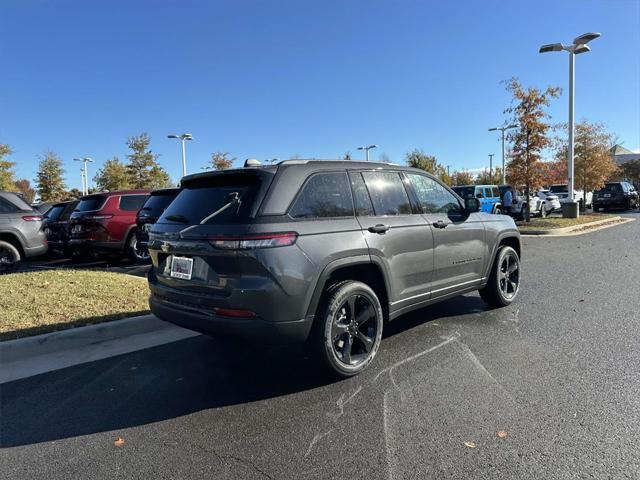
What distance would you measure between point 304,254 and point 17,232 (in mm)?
7778

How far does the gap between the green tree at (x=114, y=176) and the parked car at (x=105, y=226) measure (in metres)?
35.3

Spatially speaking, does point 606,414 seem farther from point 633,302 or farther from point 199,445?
point 633,302

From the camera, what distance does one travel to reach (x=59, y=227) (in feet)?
39.4

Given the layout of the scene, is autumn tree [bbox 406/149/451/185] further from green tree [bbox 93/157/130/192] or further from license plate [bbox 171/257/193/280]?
license plate [bbox 171/257/193/280]

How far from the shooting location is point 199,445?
3049mm

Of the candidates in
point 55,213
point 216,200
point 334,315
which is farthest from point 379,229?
point 55,213

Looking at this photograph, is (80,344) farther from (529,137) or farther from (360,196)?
(529,137)

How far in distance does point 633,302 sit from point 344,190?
15.5ft

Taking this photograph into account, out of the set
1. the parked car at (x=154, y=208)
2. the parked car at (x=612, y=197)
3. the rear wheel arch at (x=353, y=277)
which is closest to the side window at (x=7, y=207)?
the parked car at (x=154, y=208)

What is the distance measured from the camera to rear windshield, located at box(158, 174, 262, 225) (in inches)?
145

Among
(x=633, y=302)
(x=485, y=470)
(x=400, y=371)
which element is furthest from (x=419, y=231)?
(x=633, y=302)

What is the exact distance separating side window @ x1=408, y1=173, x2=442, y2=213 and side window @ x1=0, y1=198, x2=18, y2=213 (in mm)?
8001

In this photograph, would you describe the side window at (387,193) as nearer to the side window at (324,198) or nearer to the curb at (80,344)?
the side window at (324,198)

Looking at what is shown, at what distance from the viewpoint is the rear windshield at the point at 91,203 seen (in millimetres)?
10461
